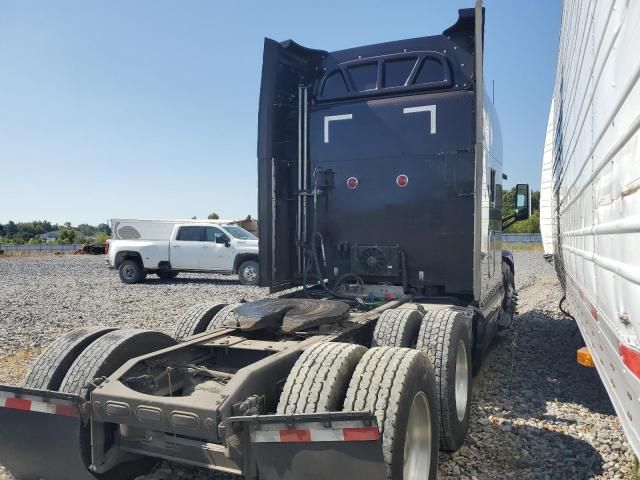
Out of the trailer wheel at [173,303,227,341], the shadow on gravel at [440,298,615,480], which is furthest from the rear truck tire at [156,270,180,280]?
the trailer wheel at [173,303,227,341]

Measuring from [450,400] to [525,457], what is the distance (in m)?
0.73

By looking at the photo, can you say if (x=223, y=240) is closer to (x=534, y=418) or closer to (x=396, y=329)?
(x=396, y=329)

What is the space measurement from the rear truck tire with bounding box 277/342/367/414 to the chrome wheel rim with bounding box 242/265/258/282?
1290cm

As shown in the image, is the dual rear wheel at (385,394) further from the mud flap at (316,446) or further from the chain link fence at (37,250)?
the chain link fence at (37,250)

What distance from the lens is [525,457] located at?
12.4 ft

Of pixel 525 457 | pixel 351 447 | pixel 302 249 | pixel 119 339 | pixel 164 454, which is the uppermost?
pixel 302 249

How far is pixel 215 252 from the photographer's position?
16.4 metres

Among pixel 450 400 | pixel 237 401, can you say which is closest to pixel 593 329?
pixel 450 400

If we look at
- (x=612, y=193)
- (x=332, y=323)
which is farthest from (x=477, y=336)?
(x=612, y=193)

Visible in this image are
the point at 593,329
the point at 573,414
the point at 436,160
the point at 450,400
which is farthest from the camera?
the point at 436,160

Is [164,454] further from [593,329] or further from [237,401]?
[593,329]

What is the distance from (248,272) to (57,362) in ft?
41.3

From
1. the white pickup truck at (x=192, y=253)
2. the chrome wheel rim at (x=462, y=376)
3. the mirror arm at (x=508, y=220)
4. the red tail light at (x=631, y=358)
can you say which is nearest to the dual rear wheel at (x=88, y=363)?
the chrome wheel rim at (x=462, y=376)

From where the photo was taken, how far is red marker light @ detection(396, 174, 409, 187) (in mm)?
5531
